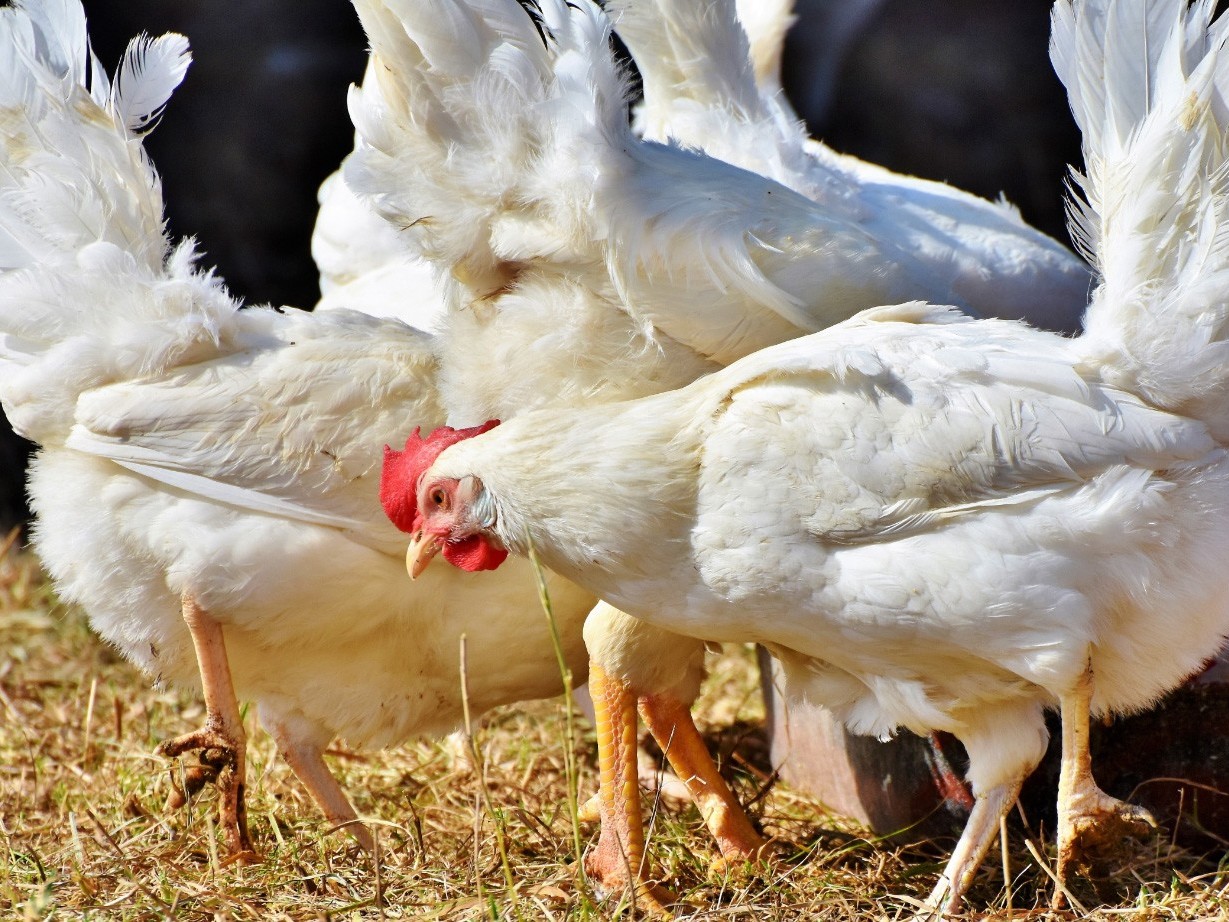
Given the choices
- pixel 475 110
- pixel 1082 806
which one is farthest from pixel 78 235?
pixel 1082 806

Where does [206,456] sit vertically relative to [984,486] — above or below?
below

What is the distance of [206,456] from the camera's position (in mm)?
3092

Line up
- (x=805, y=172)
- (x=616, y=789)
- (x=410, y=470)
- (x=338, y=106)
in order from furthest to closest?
(x=338, y=106) < (x=805, y=172) < (x=616, y=789) < (x=410, y=470)

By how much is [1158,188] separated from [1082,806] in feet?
4.02

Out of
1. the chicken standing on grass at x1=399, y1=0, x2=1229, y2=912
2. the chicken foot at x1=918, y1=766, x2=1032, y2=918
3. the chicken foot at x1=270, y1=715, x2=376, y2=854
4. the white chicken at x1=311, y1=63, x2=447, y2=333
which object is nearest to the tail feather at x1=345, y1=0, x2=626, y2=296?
the chicken standing on grass at x1=399, y1=0, x2=1229, y2=912

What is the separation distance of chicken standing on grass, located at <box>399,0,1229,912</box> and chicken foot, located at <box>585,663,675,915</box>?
45cm

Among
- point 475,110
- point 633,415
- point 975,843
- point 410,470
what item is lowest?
point 975,843

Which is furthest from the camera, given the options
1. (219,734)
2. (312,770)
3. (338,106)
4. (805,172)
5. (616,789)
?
(338,106)

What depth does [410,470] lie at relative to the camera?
279 centimetres

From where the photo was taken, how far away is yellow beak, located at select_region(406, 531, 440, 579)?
8.82 ft

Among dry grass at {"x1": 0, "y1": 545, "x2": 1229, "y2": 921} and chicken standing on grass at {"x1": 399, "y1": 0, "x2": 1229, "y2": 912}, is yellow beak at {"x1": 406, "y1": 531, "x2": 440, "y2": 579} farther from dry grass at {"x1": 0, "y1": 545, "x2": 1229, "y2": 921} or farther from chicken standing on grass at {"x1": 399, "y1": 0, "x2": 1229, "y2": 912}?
dry grass at {"x1": 0, "y1": 545, "x2": 1229, "y2": 921}

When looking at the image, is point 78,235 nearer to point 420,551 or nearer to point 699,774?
point 420,551

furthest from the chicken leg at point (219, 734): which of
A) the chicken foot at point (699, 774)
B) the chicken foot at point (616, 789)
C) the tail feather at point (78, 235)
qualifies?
the chicken foot at point (699, 774)

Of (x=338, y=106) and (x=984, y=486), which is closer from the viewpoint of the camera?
(x=984, y=486)
